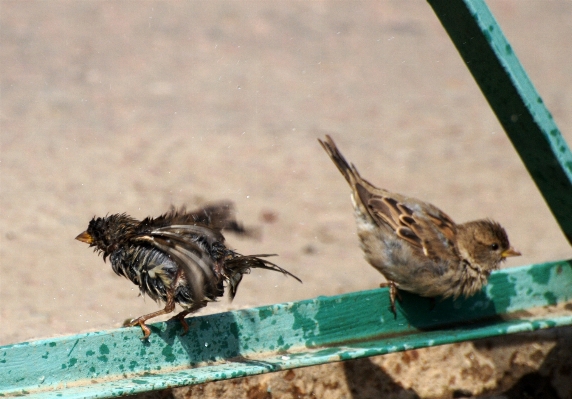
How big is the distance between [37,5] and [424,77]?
17.6 ft

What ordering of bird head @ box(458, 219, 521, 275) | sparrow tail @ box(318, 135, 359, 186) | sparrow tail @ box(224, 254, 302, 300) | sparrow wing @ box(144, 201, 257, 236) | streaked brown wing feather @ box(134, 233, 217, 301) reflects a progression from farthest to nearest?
sparrow tail @ box(318, 135, 359, 186)
bird head @ box(458, 219, 521, 275)
sparrow wing @ box(144, 201, 257, 236)
sparrow tail @ box(224, 254, 302, 300)
streaked brown wing feather @ box(134, 233, 217, 301)

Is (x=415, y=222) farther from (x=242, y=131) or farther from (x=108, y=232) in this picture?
(x=242, y=131)

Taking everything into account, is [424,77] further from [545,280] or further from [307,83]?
[545,280]

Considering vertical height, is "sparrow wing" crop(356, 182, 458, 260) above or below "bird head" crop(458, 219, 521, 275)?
above

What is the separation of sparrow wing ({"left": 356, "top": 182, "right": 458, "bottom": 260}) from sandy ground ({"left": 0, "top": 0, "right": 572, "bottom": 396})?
3.43 feet

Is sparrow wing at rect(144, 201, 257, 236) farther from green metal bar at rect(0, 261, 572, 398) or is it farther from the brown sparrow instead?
the brown sparrow

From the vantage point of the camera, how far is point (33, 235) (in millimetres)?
6902

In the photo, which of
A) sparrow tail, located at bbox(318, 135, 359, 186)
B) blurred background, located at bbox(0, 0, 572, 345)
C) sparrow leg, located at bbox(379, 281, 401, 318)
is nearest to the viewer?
sparrow leg, located at bbox(379, 281, 401, 318)

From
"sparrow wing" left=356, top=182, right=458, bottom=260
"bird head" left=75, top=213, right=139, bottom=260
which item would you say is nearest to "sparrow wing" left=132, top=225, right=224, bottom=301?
"bird head" left=75, top=213, right=139, bottom=260

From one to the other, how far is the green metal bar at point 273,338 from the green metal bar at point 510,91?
Result: 62cm

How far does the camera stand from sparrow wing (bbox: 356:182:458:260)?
490cm

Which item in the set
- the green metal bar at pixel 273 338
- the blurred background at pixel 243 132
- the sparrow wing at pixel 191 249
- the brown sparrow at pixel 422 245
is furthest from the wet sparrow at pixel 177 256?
the brown sparrow at pixel 422 245

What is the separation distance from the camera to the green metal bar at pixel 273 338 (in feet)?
11.0

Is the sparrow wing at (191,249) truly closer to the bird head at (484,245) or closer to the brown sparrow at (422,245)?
the brown sparrow at (422,245)
